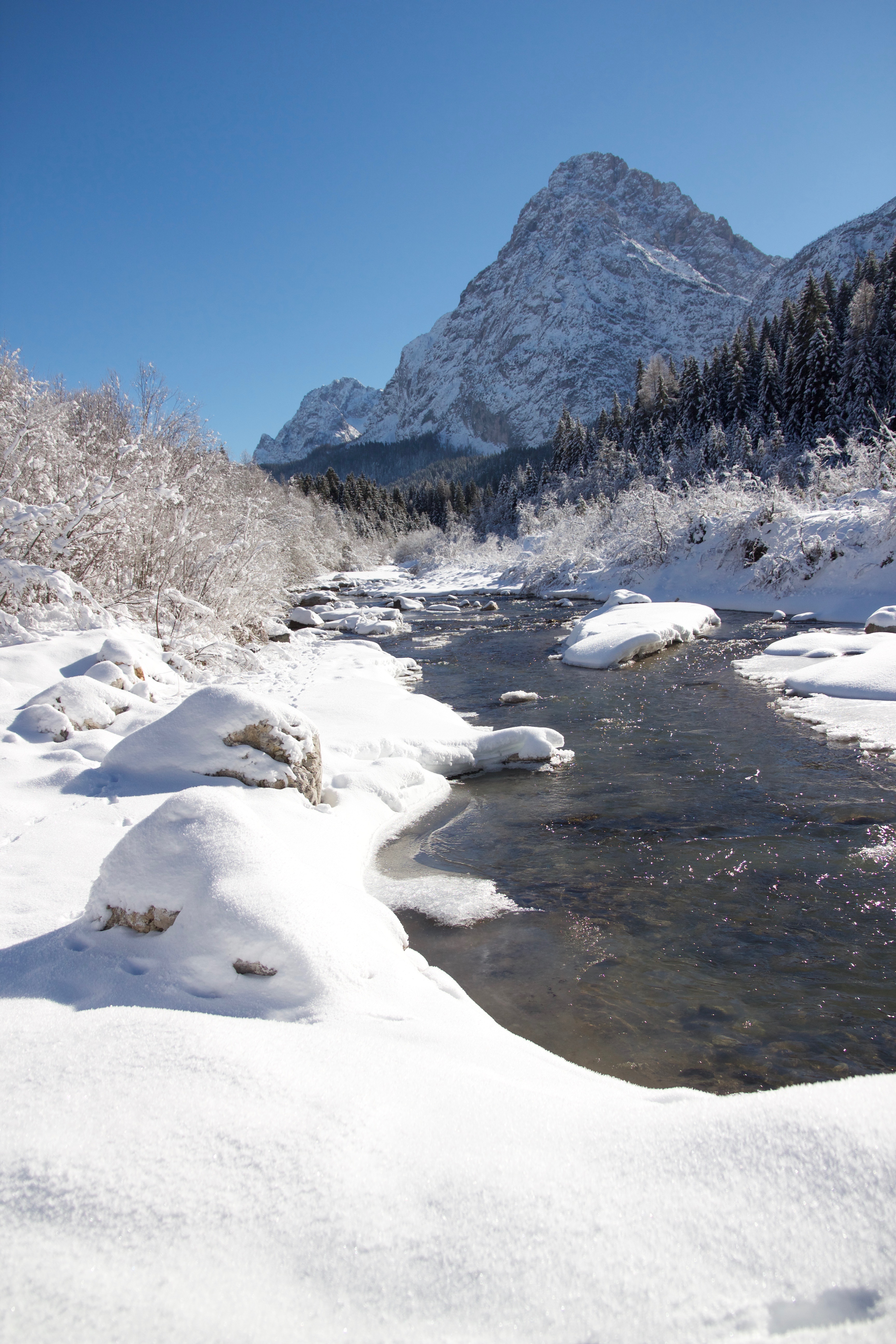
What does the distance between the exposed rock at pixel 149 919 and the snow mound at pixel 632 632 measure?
12.7m

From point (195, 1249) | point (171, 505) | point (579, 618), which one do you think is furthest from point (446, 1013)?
point (579, 618)

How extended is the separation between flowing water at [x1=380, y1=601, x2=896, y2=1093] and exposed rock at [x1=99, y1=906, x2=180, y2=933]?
1.99 meters

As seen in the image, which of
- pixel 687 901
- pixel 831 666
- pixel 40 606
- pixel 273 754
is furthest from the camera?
pixel 831 666

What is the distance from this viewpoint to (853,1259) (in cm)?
142

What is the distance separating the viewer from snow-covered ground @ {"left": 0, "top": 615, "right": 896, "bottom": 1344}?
1.38 m

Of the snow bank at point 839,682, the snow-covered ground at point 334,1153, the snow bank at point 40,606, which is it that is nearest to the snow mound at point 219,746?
the snow-covered ground at point 334,1153

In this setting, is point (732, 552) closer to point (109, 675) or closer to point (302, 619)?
point (302, 619)

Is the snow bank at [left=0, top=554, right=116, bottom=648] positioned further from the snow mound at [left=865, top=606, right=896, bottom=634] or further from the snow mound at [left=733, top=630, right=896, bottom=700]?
the snow mound at [left=865, top=606, right=896, bottom=634]

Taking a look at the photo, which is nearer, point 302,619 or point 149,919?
point 149,919

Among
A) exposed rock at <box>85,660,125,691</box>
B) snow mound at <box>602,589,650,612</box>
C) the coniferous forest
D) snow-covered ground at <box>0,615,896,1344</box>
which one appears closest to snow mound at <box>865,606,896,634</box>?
snow mound at <box>602,589,650,612</box>

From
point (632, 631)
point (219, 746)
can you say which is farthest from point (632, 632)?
point (219, 746)

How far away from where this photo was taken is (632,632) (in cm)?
1573

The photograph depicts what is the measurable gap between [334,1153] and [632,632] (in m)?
15.0

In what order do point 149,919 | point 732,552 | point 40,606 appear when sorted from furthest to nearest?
point 732,552
point 40,606
point 149,919
